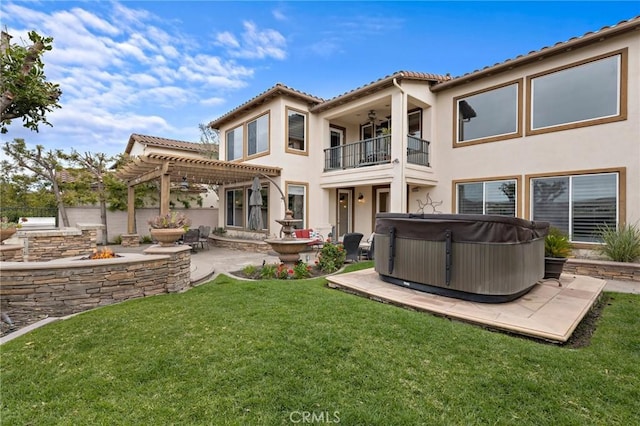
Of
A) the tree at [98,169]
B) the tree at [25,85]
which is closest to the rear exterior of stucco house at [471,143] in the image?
the tree at [98,169]

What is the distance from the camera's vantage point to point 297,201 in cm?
1317

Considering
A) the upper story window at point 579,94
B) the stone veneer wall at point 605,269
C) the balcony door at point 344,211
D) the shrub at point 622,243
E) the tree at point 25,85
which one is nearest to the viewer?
the tree at point 25,85

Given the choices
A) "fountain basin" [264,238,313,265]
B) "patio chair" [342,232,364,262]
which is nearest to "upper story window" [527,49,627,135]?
"patio chair" [342,232,364,262]

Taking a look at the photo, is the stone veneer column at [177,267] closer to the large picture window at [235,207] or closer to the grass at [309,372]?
the grass at [309,372]

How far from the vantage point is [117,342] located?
3.64 metres

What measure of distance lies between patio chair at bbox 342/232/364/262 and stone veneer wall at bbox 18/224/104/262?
6.84 m

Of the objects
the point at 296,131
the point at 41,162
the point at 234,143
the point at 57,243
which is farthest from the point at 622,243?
the point at 41,162

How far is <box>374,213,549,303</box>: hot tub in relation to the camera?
459cm

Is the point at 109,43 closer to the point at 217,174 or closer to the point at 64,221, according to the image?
the point at 217,174

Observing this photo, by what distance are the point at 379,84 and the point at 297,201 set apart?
18.7 feet

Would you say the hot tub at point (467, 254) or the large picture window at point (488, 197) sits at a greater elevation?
the large picture window at point (488, 197)

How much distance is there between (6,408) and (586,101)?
500 inches

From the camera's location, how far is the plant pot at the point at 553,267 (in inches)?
238

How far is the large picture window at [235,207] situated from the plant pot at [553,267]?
1229 centimetres
